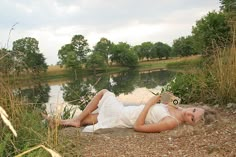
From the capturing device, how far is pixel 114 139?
4469mm

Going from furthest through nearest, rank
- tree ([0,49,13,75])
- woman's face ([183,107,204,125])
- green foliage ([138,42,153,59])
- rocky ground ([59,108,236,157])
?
green foliage ([138,42,153,59]), woman's face ([183,107,204,125]), tree ([0,49,13,75]), rocky ground ([59,108,236,157])

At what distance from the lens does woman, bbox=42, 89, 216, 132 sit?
15.6ft

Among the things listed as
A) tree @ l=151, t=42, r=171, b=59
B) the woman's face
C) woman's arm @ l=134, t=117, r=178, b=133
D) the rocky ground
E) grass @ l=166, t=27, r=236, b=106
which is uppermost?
tree @ l=151, t=42, r=171, b=59

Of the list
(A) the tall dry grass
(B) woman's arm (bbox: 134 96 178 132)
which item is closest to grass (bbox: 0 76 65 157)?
(B) woman's arm (bbox: 134 96 178 132)

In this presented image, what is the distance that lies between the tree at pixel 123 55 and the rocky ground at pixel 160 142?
7078cm

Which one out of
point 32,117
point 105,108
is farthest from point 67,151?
point 105,108

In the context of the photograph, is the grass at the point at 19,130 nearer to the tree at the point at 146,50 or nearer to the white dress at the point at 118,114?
the white dress at the point at 118,114

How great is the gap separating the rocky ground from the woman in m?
0.11

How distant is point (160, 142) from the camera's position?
4.24 m

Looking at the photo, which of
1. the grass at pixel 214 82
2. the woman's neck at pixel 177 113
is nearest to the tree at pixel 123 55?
the grass at pixel 214 82

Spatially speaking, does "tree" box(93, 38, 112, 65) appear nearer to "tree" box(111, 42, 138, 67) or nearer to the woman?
"tree" box(111, 42, 138, 67)

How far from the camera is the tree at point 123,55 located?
79.3 meters

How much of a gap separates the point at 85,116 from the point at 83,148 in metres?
1.59

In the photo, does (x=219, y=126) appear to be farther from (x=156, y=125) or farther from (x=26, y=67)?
(x=26, y=67)
